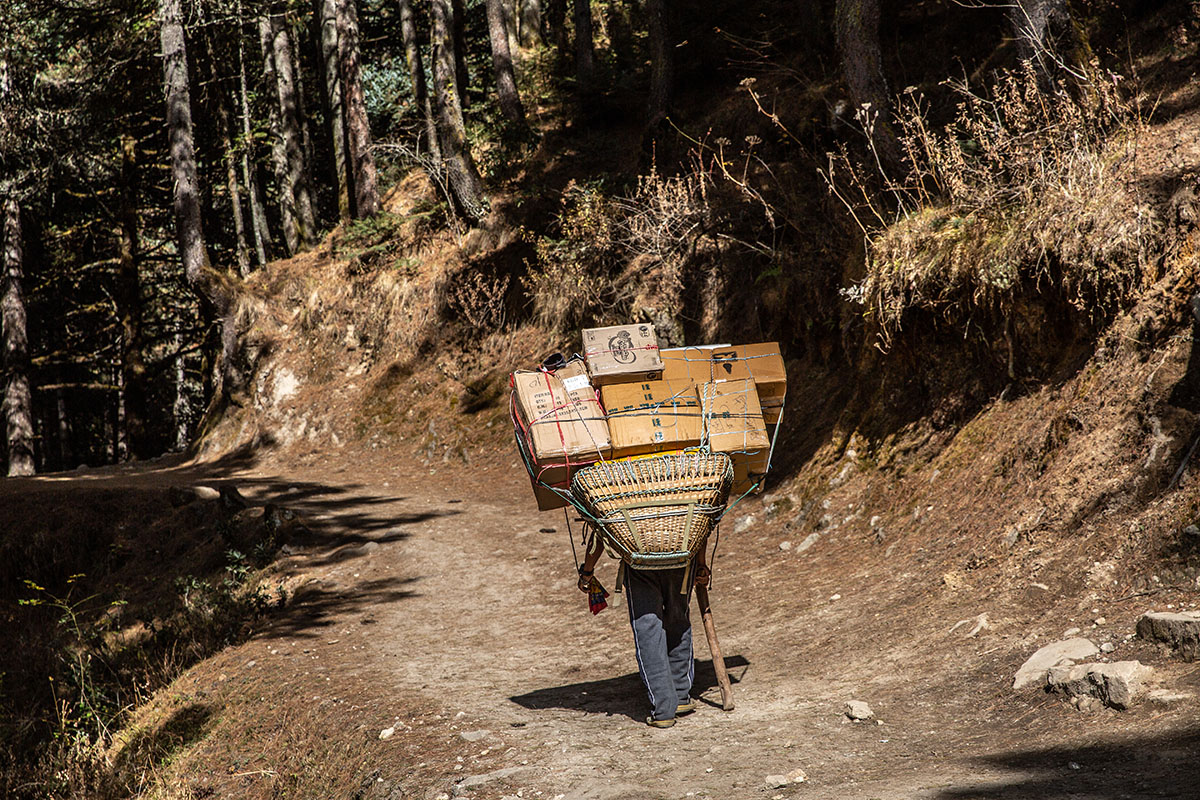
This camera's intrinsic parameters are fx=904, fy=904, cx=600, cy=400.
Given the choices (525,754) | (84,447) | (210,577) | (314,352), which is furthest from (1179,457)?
(84,447)

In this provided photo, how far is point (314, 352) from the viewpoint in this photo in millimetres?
19438

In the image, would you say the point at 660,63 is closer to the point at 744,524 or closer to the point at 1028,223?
the point at 744,524

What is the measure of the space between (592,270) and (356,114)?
344 inches

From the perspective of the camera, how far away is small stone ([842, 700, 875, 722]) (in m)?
4.86

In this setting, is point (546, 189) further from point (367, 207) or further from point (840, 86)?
point (840, 86)

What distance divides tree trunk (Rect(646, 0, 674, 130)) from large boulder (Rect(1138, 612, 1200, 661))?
1342 cm

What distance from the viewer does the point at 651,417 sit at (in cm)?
528

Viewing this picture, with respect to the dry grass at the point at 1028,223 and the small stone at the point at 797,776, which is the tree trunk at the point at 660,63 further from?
the small stone at the point at 797,776

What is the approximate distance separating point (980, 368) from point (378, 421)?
11908 millimetres

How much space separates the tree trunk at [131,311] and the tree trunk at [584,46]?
1192 centimetres

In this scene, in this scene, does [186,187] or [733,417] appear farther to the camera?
[186,187]

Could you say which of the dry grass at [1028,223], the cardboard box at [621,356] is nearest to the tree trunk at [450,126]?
the dry grass at [1028,223]

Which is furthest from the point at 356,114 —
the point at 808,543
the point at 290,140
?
the point at 808,543

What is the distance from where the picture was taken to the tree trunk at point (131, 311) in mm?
22703
